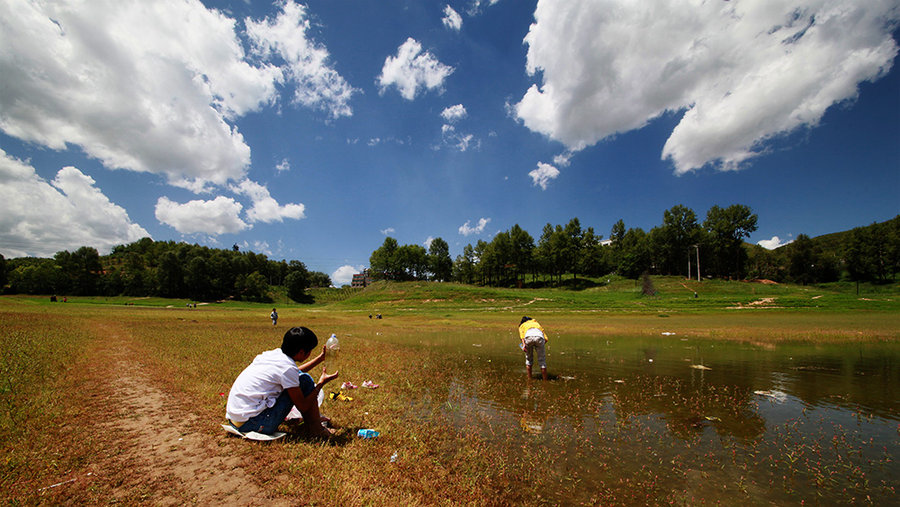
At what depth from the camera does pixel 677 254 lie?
100m

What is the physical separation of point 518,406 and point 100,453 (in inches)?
354

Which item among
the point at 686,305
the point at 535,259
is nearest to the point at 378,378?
the point at 686,305

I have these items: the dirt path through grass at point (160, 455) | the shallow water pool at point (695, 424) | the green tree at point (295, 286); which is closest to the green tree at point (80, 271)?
the green tree at point (295, 286)

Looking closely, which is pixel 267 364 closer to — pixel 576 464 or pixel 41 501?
pixel 41 501

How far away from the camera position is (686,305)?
51188mm

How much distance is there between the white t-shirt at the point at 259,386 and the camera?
241 inches

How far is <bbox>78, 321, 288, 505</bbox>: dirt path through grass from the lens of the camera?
14.7 feet

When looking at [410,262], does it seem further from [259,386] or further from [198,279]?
[259,386]

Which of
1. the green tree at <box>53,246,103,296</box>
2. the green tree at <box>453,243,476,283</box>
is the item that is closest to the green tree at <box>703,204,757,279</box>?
the green tree at <box>453,243,476,283</box>

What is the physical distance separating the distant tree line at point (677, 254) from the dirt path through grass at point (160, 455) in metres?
96.6

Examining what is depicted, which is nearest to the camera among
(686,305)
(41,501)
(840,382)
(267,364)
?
(41,501)

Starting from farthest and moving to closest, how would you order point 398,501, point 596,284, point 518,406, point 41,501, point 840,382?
1. point 596,284
2. point 840,382
3. point 518,406
4. point 398,501
5. point 41,501

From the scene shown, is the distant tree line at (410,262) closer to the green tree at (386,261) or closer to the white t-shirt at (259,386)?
the green tree at (386,261)

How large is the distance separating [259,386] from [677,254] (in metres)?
118
